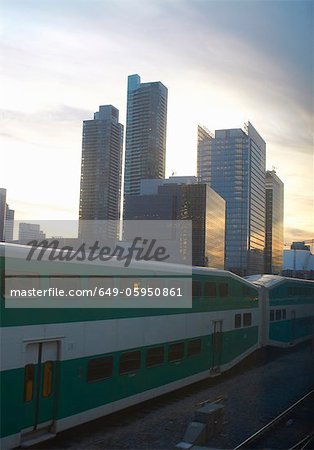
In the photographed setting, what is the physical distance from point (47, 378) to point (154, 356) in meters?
4.27

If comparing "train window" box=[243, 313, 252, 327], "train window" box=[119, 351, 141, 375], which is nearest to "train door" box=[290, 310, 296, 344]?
"train window" box=[243, 313, 252, 327]

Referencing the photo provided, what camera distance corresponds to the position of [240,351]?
1902 cm

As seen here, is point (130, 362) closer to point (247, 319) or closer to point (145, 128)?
point (247, 319)

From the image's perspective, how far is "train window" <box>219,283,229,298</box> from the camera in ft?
56.1

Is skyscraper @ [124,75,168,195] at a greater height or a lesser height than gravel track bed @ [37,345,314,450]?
greater

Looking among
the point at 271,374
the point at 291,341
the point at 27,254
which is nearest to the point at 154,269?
the point at 27,254

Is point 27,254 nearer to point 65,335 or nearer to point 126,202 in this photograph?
point 65,335

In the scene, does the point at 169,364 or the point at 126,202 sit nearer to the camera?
the point at 169,364

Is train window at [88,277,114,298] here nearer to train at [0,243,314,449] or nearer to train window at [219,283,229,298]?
train at [0,243,314,449]

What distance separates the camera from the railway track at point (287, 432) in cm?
1092

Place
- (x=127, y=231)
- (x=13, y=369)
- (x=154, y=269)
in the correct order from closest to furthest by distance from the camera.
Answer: (x=13, y=369) < (x=154, y=269) < (x=127, y=231)

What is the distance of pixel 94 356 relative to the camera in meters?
10.9

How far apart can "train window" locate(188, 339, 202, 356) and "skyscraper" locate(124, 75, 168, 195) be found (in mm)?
166502

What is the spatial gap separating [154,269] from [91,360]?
11.5ft
